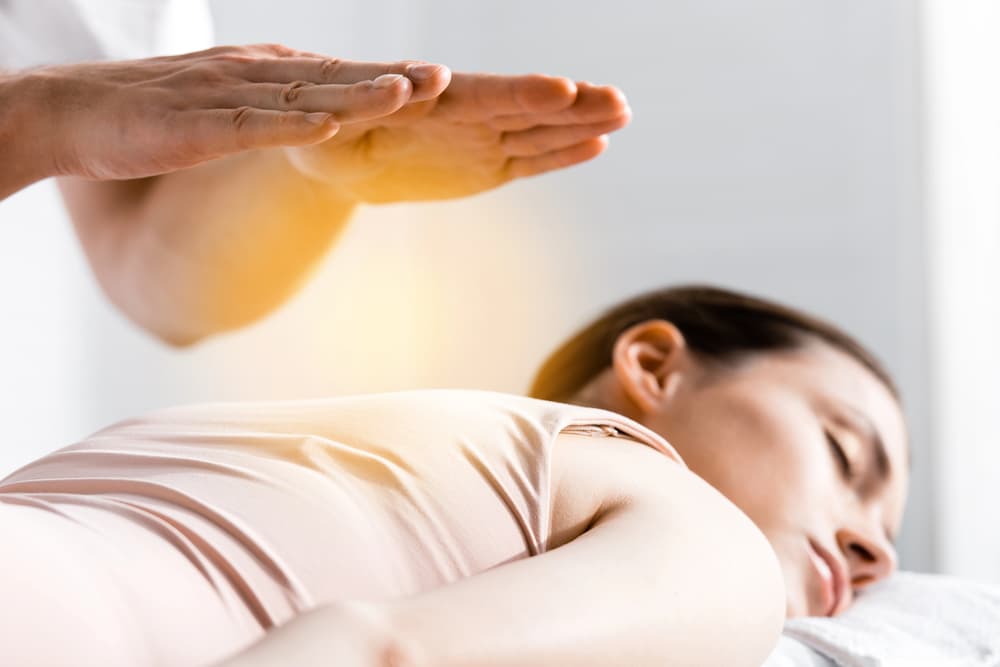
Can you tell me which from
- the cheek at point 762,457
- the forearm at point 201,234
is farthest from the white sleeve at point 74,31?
the cheek at point 762,457

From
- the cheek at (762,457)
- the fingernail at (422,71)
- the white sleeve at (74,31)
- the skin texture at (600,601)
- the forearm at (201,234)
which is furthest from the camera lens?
the white sleeve at (74,31)

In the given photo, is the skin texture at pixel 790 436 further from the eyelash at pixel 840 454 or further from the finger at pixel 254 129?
the finger at pixel 254 129

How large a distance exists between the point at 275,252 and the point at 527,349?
0.95m

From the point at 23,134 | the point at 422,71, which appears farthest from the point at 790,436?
the point at 23,134

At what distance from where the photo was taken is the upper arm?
524mm

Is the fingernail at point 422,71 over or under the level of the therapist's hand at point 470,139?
over

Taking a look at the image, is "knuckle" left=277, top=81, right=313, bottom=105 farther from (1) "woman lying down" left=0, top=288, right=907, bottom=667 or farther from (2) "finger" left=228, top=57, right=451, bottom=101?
(1) "woman lying down" left=0, top=288, right=907, bottom=667

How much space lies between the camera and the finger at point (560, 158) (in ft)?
3.33

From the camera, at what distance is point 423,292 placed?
2408 millimetres

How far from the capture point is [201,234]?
4.44 feet

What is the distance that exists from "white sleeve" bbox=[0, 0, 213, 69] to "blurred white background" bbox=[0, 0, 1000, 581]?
0.43 metres

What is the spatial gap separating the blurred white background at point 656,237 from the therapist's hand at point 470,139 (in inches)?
37.6

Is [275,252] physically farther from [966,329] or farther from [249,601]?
[966,329]

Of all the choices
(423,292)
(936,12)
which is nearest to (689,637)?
(936,12)
